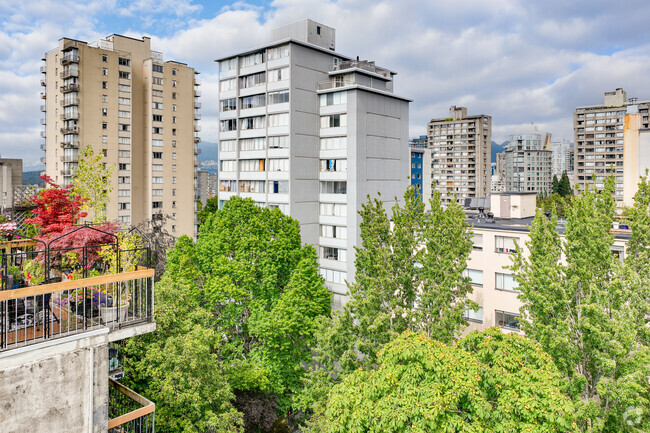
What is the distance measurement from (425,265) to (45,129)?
65.9 metres

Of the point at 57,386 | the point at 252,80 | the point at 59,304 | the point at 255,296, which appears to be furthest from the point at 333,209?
the point at 57,386

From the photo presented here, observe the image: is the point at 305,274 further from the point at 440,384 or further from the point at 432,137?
the point at 432,137

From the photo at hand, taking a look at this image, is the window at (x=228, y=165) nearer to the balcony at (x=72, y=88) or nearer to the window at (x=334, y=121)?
the window at (x=334, y=121)

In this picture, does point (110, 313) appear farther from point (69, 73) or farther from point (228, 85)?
point (69, 73)

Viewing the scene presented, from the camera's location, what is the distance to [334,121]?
155ft

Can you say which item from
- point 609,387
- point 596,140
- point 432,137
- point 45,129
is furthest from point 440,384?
point 432,137

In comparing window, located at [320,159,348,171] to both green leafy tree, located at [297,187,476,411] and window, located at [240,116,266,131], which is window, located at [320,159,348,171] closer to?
window, located at [240,116,266,131]

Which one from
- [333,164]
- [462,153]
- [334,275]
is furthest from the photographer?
[462,153]

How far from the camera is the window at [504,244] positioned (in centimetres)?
3118

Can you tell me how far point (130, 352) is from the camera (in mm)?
18750

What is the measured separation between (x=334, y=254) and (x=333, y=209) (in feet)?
15.2

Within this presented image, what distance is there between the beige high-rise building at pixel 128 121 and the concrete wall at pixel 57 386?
54.6 m

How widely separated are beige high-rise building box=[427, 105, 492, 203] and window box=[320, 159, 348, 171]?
89357 mm

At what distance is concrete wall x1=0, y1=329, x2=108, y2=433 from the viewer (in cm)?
1144
